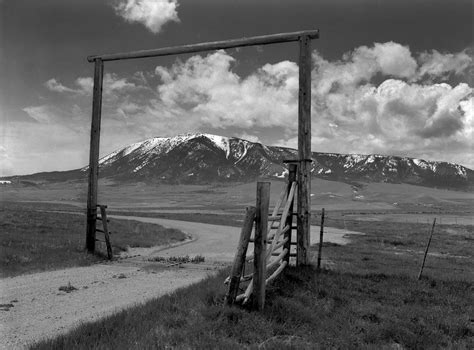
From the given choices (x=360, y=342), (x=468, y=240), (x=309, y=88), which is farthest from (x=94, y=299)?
(x=468, y=240)

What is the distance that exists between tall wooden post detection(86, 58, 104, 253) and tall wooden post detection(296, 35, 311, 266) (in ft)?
28.2

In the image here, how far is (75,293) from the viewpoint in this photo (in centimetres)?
1038

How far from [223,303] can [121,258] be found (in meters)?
10.6

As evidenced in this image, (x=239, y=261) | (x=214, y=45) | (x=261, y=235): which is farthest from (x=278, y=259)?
(x=214, y=45)

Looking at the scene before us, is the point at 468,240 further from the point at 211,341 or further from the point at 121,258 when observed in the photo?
the point at 211,341

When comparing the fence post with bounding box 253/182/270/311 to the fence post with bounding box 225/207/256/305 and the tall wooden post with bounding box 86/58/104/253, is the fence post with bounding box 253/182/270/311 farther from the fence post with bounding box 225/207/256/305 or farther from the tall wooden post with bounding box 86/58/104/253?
the tall wooden post with bounding box 86/58/104/253

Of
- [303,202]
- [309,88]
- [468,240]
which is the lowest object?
[468,240]

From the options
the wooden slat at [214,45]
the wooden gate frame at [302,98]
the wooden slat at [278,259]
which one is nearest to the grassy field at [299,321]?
the wooden slat at [278,259]

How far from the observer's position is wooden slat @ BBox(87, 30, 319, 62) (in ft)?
42.2

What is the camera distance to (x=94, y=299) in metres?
9.76

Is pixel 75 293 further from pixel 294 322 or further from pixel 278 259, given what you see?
pixel 294 322

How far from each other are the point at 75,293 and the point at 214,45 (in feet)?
29.2

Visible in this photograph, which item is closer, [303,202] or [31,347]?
[31,347]

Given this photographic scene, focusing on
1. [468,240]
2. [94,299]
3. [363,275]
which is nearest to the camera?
[94,299]
